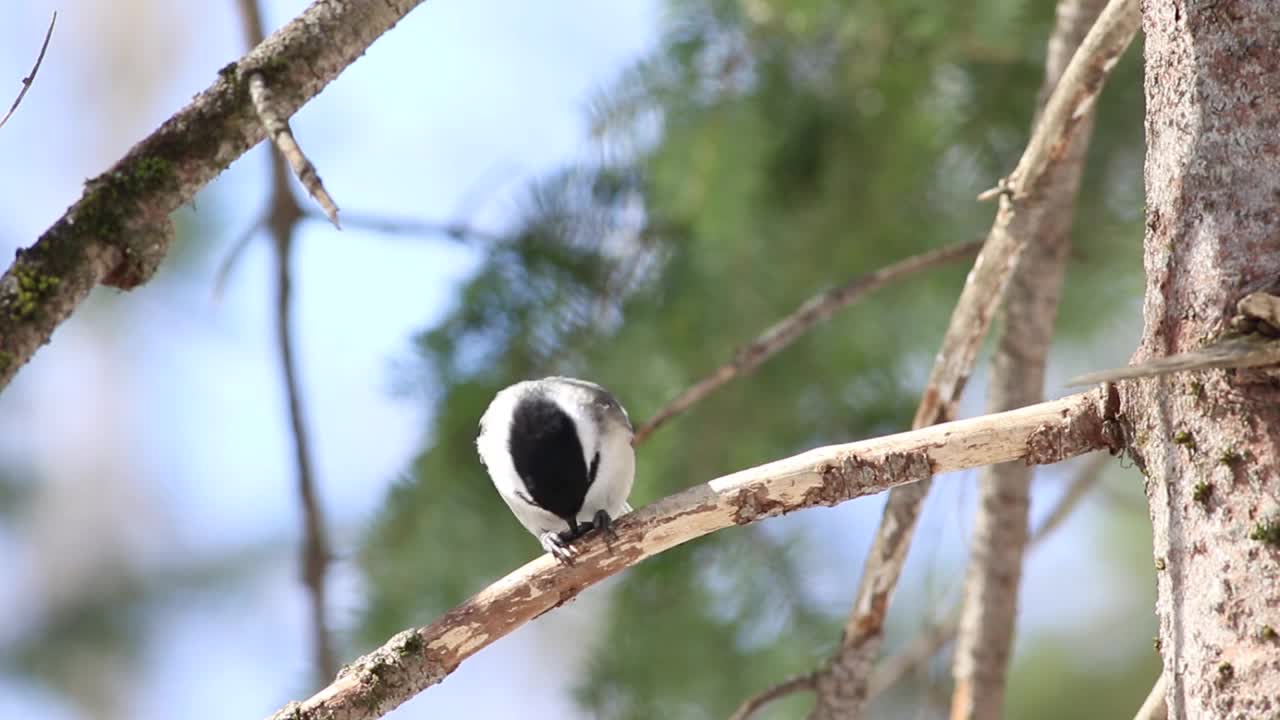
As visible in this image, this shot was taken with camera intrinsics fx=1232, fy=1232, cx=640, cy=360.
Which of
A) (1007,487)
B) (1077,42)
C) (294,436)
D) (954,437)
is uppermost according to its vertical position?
(294,436)

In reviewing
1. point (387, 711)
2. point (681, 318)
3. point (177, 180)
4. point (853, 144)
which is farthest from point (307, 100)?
point (853, 144)

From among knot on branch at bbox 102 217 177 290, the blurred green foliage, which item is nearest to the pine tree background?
the blurred green foliage

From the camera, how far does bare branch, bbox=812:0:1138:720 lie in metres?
1.29

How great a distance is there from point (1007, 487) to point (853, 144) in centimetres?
54

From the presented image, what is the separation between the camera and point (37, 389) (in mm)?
4211

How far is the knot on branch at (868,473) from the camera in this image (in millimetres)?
1034

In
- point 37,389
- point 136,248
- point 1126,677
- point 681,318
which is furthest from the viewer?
point 37,389

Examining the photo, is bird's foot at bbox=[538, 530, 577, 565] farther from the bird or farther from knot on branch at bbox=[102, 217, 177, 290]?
knot on branch at bbox=[102, 217, 177, 290]

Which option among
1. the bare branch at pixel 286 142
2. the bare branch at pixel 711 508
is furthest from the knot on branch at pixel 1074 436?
the bare branch at pixel 286 142

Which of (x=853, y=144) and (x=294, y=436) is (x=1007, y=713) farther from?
(x=294, y=436)

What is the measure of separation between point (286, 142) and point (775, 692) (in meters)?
0.82

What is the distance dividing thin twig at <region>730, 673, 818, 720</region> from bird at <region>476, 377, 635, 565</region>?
0.25 m

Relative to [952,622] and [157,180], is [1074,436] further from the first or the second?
[952,622]

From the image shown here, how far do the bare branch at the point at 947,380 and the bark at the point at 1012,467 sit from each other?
0.30 metres
